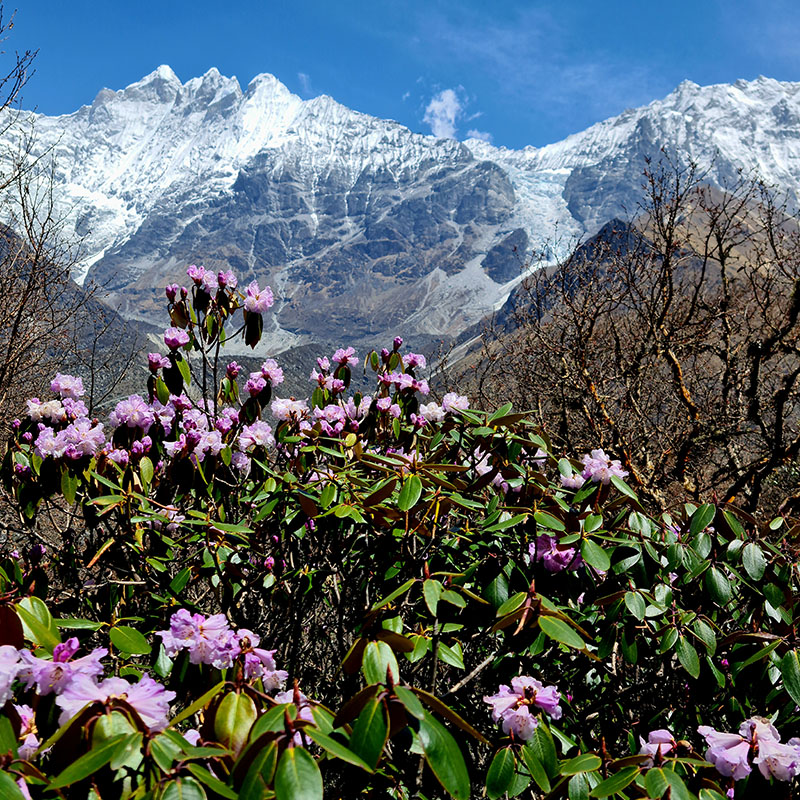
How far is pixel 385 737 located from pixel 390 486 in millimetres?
857

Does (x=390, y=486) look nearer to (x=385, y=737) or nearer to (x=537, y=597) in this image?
(x=537, y=597)

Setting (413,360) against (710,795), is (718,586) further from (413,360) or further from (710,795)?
(413,360)

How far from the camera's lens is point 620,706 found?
2088 mm

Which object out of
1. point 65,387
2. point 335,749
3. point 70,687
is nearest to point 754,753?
point 335,749

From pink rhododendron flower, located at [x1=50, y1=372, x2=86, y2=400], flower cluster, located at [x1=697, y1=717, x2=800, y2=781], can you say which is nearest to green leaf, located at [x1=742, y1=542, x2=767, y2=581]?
flower cluster, located at [x1=697, y1=717, x2=800, y2=781]

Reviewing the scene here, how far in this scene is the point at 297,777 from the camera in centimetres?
77

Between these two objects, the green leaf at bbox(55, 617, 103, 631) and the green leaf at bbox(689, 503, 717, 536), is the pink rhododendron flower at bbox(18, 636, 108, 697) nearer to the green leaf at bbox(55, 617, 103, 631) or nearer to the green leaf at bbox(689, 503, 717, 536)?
the green leaf at bbox(55, 617, 103, 631)

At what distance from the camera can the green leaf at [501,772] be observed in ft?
3.89

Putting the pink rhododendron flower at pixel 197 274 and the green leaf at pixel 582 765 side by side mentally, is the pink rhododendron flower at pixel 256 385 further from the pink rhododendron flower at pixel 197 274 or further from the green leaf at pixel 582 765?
the green leaf at pixel 582 765

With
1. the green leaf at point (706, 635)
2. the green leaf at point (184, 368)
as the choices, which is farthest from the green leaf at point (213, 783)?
the green leaf at point (184, 368)

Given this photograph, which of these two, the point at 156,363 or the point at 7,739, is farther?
the point at 156,363

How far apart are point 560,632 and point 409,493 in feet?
1.70

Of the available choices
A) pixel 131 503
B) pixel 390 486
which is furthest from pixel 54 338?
pixel 390 486

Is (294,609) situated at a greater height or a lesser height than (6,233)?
lesser
